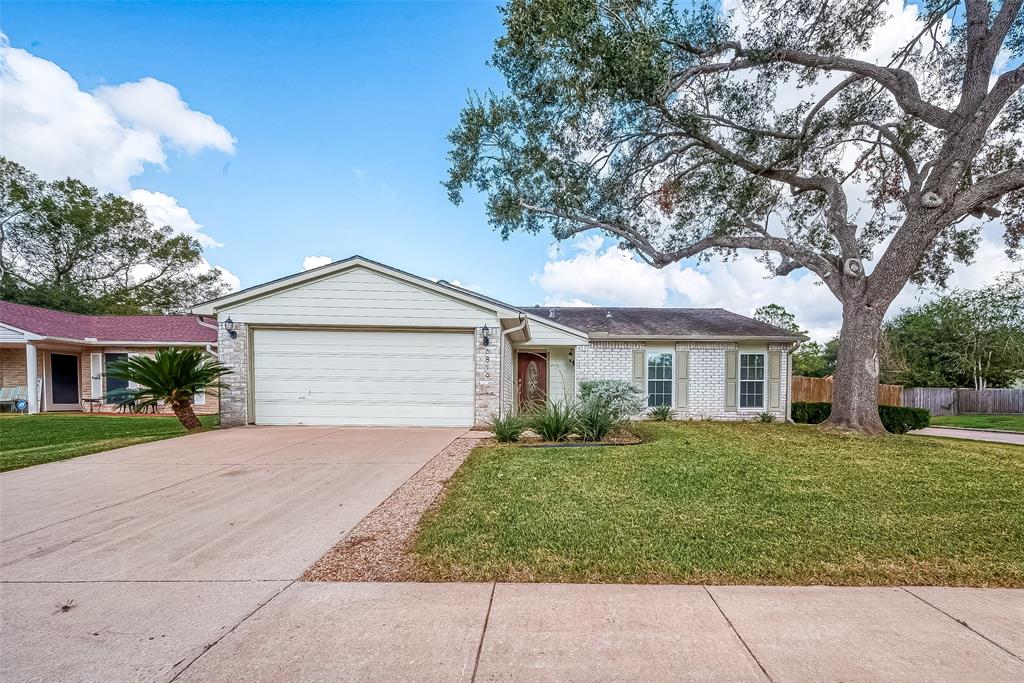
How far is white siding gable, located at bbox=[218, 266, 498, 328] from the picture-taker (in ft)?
28.8

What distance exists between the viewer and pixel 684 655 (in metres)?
1.91

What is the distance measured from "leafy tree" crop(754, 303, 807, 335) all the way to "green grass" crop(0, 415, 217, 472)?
46291mm

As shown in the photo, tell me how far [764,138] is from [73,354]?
22.7 meters

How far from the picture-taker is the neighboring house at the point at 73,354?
1315cm

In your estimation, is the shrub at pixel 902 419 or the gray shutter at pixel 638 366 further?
the gray shutter at pixel 638 366

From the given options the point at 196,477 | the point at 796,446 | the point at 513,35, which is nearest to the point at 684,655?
the point at 196,477

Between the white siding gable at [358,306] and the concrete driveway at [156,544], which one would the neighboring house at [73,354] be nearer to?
the white siding gable at [358,306]

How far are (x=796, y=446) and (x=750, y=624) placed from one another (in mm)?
6392

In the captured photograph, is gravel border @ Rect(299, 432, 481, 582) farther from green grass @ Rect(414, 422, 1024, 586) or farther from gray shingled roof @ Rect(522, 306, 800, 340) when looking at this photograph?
gray shingled roof @ Rect(522, 306, 800, 340)

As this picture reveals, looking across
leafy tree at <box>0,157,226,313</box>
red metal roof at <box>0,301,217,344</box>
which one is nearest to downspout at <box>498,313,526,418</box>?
red metal roof at <box>0,301,217,344</box>

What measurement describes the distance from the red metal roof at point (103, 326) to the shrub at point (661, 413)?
14690mm

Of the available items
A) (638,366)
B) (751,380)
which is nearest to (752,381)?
(751,380)

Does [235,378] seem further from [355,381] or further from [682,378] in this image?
[682,378]

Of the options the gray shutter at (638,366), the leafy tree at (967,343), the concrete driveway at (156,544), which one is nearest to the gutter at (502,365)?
the concrete driveway at (156,544)
